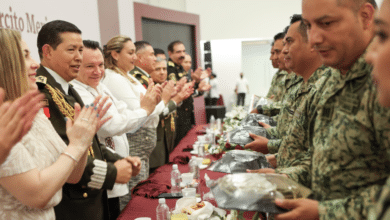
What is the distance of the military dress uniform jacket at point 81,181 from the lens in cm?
146

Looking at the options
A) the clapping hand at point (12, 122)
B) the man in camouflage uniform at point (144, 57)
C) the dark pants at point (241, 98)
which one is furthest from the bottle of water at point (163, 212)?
the dark pants at point (241, 98)

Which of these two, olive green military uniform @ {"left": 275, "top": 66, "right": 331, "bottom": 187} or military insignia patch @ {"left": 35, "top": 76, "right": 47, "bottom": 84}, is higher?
military insignia patch @ {"left": 35, "top": 76, "right": 47, "bottom": 84}

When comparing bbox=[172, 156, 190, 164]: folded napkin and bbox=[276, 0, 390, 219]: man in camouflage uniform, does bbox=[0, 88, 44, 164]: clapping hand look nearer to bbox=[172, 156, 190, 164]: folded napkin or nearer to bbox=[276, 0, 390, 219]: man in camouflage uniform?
bbox=[276, 0, 390, 219]: man in camouflage uniform

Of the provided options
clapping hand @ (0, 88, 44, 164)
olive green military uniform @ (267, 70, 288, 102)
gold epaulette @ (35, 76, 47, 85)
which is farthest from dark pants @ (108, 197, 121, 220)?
olive green military uniform @ (267, 70, 288, 102)

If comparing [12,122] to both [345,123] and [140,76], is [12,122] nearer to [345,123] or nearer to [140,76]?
[345,123]

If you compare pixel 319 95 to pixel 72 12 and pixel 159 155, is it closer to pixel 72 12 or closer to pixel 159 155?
pixel 159 155

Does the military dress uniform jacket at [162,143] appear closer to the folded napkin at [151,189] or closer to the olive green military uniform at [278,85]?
the folded napkin at [151,189]

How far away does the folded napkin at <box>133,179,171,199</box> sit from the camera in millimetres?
1820

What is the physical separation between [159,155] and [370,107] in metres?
2.49

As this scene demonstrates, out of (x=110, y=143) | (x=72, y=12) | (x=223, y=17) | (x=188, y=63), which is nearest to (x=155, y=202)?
(x=110, y=143)

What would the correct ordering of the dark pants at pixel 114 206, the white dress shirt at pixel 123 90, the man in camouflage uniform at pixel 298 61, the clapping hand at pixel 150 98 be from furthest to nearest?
the white dress shirt at pixel 123 90 < the clapping hand at pixel 150 98 < the dark pants at pixel 114 206 < the man in camouflage uniform at pixel 298 61

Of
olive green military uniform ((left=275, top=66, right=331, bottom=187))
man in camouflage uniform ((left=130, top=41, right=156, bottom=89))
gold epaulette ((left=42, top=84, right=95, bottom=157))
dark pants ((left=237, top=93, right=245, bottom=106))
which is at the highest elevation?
man in camouflage uniform ((left=130, top=41, right=156, bottom=89))

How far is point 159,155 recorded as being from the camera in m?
3.12

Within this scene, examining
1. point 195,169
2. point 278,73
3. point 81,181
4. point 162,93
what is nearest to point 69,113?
point 81,181
